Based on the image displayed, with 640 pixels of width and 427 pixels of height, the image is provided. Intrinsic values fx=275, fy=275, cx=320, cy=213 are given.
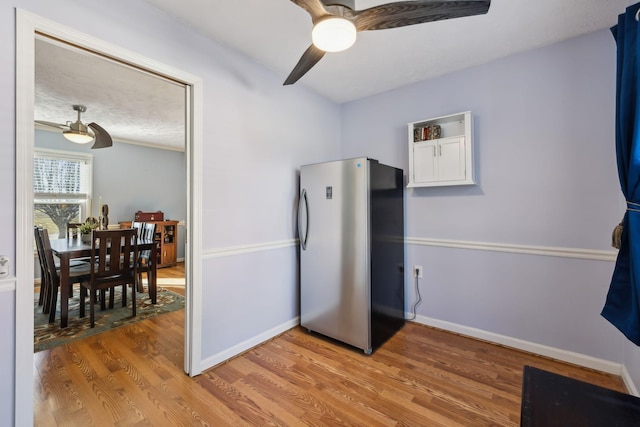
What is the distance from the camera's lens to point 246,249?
2283 mm

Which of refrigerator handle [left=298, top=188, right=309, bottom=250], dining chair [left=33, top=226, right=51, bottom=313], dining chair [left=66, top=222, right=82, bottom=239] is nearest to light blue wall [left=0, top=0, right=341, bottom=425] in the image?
refrigerator handle [left=298, top=188, right=309, bottom=250]

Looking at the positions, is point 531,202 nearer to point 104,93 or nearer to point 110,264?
point 110,264

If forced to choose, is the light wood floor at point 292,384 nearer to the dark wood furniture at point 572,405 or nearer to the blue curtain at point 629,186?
the blue curtain at point 629,186

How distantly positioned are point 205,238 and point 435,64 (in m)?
2.42

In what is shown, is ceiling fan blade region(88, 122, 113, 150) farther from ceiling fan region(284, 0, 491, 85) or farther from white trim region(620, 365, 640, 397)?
white trim region(620, 365, 640, 397)

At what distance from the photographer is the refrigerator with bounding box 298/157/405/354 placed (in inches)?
89.0

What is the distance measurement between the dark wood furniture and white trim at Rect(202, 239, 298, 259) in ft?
6.14

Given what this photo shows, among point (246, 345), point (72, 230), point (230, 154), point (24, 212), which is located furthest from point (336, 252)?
point (72, 230)

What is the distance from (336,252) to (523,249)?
5.02 ft

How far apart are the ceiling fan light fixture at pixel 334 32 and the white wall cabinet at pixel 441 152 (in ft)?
4.87

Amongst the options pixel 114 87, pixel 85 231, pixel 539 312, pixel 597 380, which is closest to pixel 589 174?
pixel 539 312

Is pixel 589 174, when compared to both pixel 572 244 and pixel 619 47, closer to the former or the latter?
pixel 572 244

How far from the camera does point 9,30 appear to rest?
124 centimetres

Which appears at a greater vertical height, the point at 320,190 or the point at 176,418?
the point at 320,190
